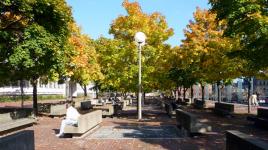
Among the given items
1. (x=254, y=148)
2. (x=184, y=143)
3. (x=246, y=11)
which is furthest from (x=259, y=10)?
(x=254, y=148)

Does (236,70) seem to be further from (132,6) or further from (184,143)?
(184,143)

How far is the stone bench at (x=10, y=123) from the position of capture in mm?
16781

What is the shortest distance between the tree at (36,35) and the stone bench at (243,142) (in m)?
12.8

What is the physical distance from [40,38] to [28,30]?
628 millimetres

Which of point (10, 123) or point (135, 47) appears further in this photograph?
point (135, 47)

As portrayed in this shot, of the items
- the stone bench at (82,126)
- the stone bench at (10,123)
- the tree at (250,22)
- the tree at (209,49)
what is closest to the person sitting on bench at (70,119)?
the stone bench at (82,126)

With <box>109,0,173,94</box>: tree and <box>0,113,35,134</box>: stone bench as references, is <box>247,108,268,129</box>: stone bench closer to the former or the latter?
<box>109,0,173,94</box>: tree

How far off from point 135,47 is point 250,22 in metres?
10.3

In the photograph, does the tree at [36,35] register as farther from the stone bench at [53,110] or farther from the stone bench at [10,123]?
the stone bench at [53,110]

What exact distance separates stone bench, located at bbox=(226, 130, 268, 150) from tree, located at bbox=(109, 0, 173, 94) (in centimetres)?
1830

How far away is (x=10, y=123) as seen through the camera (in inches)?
696

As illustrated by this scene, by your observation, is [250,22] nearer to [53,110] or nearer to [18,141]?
[18,141]

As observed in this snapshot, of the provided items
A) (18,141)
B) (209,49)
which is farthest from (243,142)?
(209,49)

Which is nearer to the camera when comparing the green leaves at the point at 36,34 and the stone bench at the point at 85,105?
the green leaves at the point at 36,34
